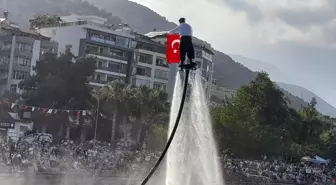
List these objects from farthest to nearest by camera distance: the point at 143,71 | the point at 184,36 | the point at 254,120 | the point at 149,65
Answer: the point at 149,65 → the point at 143,71 → the point at 254,120 → the point at 184,36

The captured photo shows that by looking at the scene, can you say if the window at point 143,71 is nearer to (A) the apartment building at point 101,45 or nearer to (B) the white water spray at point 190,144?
(A) the apartment building at point 101,45

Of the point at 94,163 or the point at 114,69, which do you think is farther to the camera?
the point at 114,69

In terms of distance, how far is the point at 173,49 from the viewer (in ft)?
52.7

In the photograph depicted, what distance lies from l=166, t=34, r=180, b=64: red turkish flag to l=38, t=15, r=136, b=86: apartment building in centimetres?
8035

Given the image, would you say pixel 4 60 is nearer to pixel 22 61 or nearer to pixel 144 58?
pixel 22 61

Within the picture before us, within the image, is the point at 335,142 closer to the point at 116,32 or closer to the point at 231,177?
the point at 116,32

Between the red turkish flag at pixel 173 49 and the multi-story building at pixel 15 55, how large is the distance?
3151 inches

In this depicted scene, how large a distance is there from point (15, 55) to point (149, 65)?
2547 centimetres

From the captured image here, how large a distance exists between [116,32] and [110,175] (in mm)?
63714

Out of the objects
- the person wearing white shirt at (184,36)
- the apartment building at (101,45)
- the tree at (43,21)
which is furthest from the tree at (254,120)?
the person wearing white shirt at (184,36)

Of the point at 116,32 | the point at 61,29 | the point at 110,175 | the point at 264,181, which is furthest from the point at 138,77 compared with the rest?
the point at 110,175

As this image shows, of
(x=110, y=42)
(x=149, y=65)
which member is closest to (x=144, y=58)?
(x=149, y=65)

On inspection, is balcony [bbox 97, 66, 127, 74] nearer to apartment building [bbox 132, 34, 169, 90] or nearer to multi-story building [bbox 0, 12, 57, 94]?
apartment building [bbox 132, 34, 169, 90]

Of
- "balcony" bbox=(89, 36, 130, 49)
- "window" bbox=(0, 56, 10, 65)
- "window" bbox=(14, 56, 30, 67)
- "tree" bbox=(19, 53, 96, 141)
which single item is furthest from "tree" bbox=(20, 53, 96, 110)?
"balcony" bbox=(89, 36, 130, 49)
